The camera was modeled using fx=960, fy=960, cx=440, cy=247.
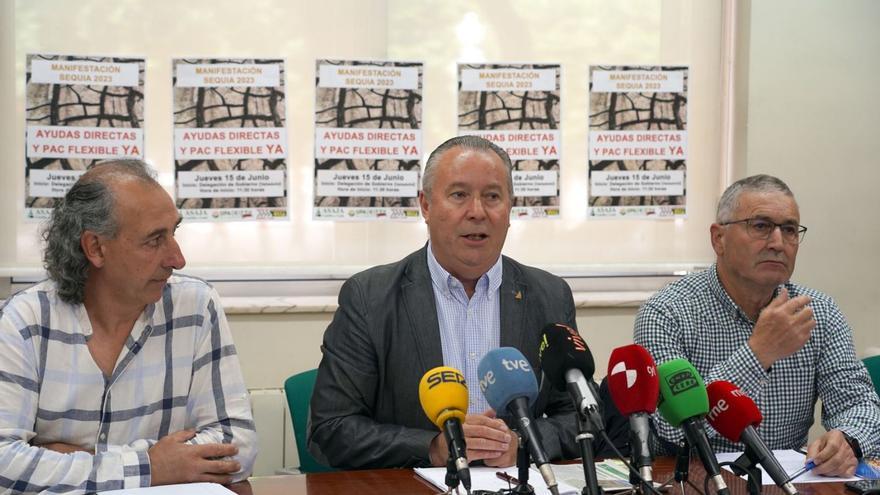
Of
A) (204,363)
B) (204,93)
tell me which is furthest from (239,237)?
(204,363)

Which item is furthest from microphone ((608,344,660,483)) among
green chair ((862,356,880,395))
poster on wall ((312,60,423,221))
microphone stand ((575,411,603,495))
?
poster on wall ((312,60,423,221))

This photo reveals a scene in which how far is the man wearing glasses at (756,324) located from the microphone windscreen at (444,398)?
1360mm

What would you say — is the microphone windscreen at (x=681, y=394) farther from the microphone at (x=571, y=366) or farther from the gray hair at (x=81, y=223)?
the gray hair at (x=81, y=223)

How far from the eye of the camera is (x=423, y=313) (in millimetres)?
2891

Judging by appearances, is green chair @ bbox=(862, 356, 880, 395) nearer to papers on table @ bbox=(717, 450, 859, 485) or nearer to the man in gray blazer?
papers on table @ bbox=(717, 450, 859, 485)

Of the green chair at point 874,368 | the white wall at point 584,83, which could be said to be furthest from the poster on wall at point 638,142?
the green chair at point 874,368

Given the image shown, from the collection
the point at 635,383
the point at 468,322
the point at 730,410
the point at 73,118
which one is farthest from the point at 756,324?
the point at 73,118

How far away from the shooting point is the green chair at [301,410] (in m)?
3.34

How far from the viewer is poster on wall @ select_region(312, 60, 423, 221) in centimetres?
407

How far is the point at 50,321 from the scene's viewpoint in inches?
99.7

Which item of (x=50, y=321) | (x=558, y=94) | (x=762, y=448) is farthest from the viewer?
(x=558, y=94)

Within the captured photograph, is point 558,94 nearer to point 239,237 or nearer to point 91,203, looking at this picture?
point 239,237

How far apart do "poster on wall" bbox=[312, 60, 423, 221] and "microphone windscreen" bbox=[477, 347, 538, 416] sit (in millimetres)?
2268

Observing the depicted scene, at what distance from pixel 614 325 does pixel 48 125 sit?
2546 millimetres
